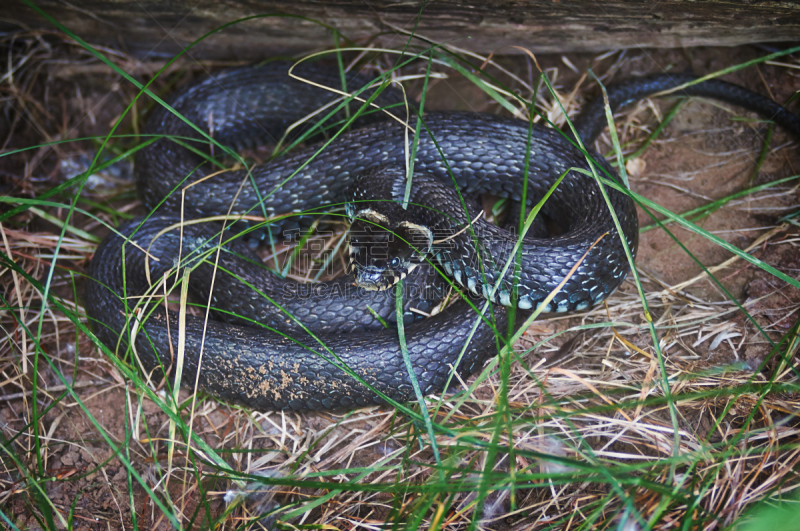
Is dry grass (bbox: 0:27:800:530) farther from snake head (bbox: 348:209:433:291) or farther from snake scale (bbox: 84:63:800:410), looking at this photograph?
snake head (bbox: 348:209:433:291)

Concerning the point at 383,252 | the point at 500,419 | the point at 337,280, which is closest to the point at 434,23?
the point at 383,252

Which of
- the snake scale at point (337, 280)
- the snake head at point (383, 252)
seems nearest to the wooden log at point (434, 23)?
the snake scale at point (337, 280)

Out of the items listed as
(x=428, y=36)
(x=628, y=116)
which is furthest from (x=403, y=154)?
(x=628, y=116)

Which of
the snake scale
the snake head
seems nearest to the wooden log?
the snake scale

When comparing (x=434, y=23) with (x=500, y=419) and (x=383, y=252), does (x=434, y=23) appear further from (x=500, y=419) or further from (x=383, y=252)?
(x=500, y=419)

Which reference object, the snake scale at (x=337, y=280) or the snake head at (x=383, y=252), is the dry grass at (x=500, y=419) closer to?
the snake scale at (x=337, y=280)

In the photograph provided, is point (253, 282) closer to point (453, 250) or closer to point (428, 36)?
point (453, 250)
